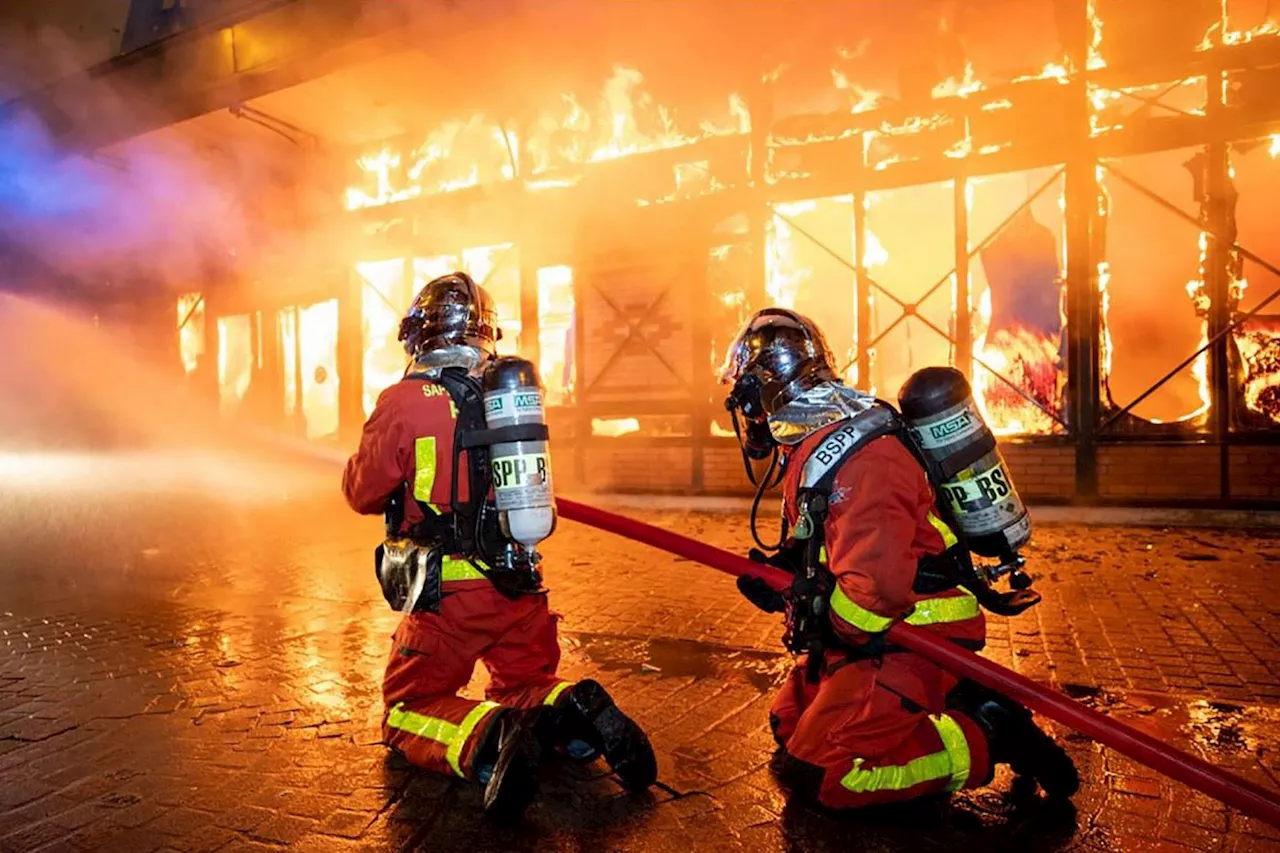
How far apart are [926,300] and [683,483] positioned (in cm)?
370

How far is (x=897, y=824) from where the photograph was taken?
2410 millimetres

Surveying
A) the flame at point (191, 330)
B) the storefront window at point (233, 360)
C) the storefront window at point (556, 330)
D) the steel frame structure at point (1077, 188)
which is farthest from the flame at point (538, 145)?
the flame at point (191, 330)

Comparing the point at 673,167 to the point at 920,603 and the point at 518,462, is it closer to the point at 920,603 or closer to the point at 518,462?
the point at 518,462

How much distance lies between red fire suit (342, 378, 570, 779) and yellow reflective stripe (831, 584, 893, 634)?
1053 millimetres

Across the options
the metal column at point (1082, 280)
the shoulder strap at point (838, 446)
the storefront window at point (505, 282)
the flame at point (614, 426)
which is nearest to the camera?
the shoulder strap at point (838, 446)

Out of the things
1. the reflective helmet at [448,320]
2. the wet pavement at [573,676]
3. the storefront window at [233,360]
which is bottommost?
the wet pavement at [573,676]

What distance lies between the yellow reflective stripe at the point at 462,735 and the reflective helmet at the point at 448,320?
1.41m

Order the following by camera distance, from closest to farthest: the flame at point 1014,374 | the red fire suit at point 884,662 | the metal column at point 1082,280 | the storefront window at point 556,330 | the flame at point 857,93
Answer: the red fire suit at point 884,662, the metal column at point 1082,280, the flame at point 1014,374, the flame at point 857,93, the storefront window at point 556,330

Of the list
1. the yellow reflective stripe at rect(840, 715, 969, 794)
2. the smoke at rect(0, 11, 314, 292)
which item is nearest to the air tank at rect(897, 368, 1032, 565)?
the yellow reflective stripe at rect(840, 715, 969, 794)

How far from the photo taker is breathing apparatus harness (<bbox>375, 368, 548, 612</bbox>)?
277 cm

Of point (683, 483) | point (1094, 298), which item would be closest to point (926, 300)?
point (1094, 298)

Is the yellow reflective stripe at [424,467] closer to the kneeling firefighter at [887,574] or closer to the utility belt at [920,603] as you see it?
the kneeling firefighter at [887,574]

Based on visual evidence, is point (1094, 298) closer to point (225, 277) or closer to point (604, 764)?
point (604, 764)

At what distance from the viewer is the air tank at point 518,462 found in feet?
8.86
